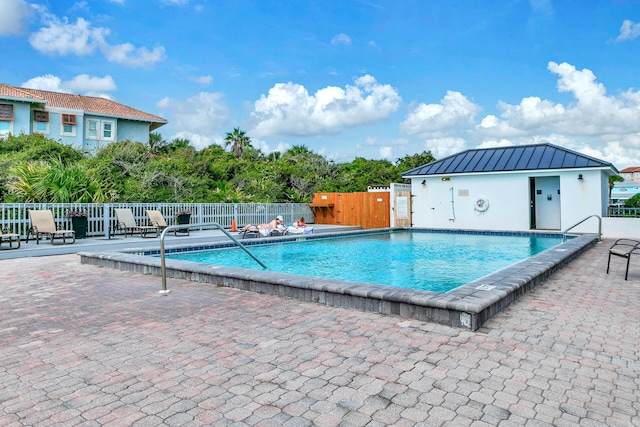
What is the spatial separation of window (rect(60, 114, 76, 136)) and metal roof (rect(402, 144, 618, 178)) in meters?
22.2

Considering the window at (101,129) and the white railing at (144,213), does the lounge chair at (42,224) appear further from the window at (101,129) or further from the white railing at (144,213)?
the window at (101,129)

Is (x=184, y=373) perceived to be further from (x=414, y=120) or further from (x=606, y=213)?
(x=414, y=120)

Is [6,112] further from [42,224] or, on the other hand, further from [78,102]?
[42,224]

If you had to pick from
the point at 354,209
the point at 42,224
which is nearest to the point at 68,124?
the point at 42,224

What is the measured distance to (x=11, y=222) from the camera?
11.7m

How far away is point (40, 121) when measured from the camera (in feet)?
90.6

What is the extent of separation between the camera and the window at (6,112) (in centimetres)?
2603

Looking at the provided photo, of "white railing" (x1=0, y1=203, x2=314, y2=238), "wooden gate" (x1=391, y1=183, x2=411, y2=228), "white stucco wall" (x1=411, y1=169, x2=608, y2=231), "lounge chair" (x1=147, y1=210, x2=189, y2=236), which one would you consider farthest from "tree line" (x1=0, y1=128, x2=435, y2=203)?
"white stucco wall" (x1=411, y1=169, x2=608, y2=231)

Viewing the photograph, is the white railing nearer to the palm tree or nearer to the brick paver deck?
the brick paver deck

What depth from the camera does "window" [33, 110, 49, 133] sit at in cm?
2748

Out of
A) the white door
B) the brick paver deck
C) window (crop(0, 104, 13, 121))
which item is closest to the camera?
the brick paver deck

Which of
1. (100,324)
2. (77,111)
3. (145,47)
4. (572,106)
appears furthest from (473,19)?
(77,111)

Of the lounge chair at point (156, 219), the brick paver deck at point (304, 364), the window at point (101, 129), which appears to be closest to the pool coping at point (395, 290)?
the brick paver deck at point (304, 364)

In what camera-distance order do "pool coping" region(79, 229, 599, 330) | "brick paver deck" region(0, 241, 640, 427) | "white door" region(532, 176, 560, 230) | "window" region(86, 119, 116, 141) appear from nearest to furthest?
"brick paver deck" region(0, 241, 640, 427) → "pool coping" region(79, 229, 599, 330) → "white door" region(532, 176, 560, 230) → "window" region(86, 119, 116, 141)
